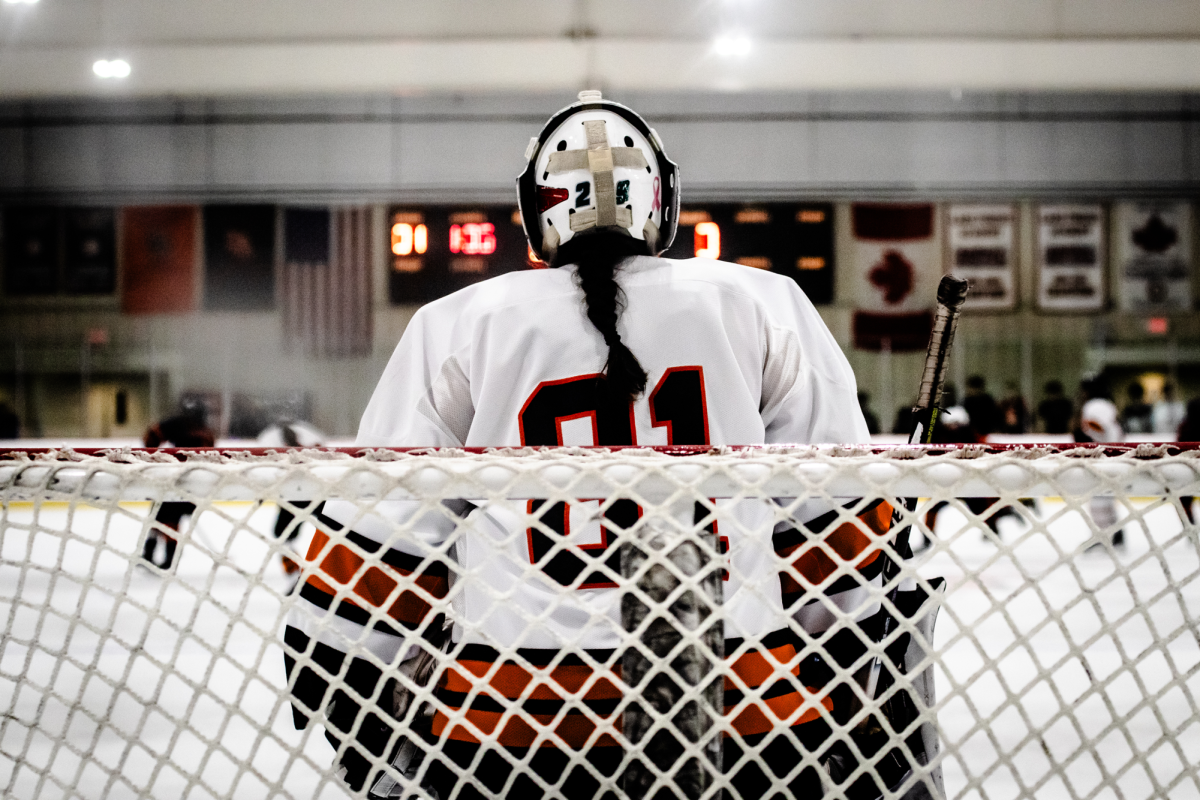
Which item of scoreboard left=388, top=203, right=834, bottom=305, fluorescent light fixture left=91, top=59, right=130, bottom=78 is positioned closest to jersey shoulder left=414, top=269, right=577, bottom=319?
scoreboard left=388, top=203, right=834, bottom=305

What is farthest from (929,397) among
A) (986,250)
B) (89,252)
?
(89,252)

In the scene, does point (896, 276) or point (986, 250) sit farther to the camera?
point (986, 250)

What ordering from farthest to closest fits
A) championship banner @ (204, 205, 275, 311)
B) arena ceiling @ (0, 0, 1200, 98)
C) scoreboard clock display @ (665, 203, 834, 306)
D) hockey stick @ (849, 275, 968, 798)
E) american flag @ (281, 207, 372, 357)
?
1. american flag @ (281, 207, 372, 357)
2. championship banner @ (204, 205, 275, 311)
3. scoreboard clock display @ (665, 203, 834, 306)
4. arena ceiling @ (0, 0, 1200, 98)
5. hockey stick @ (849, 275, 968, 798)

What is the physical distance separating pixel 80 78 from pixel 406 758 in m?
7.38

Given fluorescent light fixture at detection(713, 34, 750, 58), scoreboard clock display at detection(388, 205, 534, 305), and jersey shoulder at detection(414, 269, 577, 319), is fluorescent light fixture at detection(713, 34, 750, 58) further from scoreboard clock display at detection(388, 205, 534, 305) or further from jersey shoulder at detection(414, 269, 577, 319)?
jersey shoulder at detection(414, 269, 577, 319)

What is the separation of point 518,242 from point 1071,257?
238 inches

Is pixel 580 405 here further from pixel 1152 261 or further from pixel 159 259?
pixel 1152 261

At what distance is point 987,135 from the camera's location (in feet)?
30.1

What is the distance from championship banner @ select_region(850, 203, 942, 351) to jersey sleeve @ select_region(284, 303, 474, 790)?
8.48m

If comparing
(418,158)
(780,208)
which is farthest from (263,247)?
(780,208)

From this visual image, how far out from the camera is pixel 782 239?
7250 millimetres

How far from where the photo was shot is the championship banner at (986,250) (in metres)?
9.22

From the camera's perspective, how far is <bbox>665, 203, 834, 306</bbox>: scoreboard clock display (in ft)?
22.5

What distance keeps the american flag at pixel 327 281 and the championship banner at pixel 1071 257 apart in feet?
22.2
